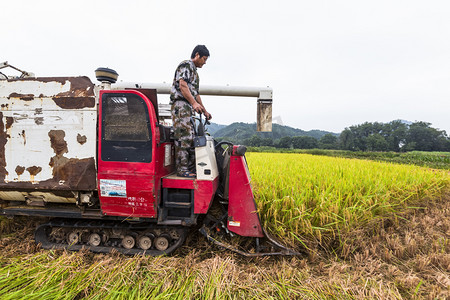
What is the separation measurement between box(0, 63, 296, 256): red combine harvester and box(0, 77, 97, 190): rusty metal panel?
12 millimetres

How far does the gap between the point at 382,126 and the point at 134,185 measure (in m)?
74.3

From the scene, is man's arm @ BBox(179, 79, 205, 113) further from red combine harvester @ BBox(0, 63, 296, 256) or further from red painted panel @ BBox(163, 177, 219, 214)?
red painted panel @ BBox(163, 177, 219, 214)

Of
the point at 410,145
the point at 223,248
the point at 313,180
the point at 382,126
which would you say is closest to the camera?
the point at 223,248

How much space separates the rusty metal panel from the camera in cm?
249

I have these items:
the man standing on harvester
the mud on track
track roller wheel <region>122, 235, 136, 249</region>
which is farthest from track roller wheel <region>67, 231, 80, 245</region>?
the man standing on harvester

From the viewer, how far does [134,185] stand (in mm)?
2447

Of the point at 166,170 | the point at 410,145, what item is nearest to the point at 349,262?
the point at 166,170

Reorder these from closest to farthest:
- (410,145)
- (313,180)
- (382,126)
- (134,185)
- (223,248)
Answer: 1. (134,185)
2. (223,248)
3. (313,180)
4. (410,145)
5. (382,126)

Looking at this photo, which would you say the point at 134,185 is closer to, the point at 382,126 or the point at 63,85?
the point at 63,85

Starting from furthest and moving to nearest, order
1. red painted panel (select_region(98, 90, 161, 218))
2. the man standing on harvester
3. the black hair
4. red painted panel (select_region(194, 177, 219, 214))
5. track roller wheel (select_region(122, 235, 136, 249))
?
1. the black hair
2. the man standing on harvester
3. track roller wheel (select_region(122, 235, 136, 249))
4. red painted panel (select_region(194, 177, 219, 214))
5. red painted panel (select_region(98, 90, 161, 218))

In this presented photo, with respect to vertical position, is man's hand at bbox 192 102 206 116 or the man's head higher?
the man's head

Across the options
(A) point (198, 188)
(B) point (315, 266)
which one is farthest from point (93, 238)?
(B) point (315, 266)

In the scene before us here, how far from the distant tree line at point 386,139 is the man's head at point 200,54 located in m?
39.8

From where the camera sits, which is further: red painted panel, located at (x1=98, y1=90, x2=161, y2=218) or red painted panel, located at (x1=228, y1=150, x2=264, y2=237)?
red painted panel, located at (x1=228, y1=150, x2=264, y2=237)
